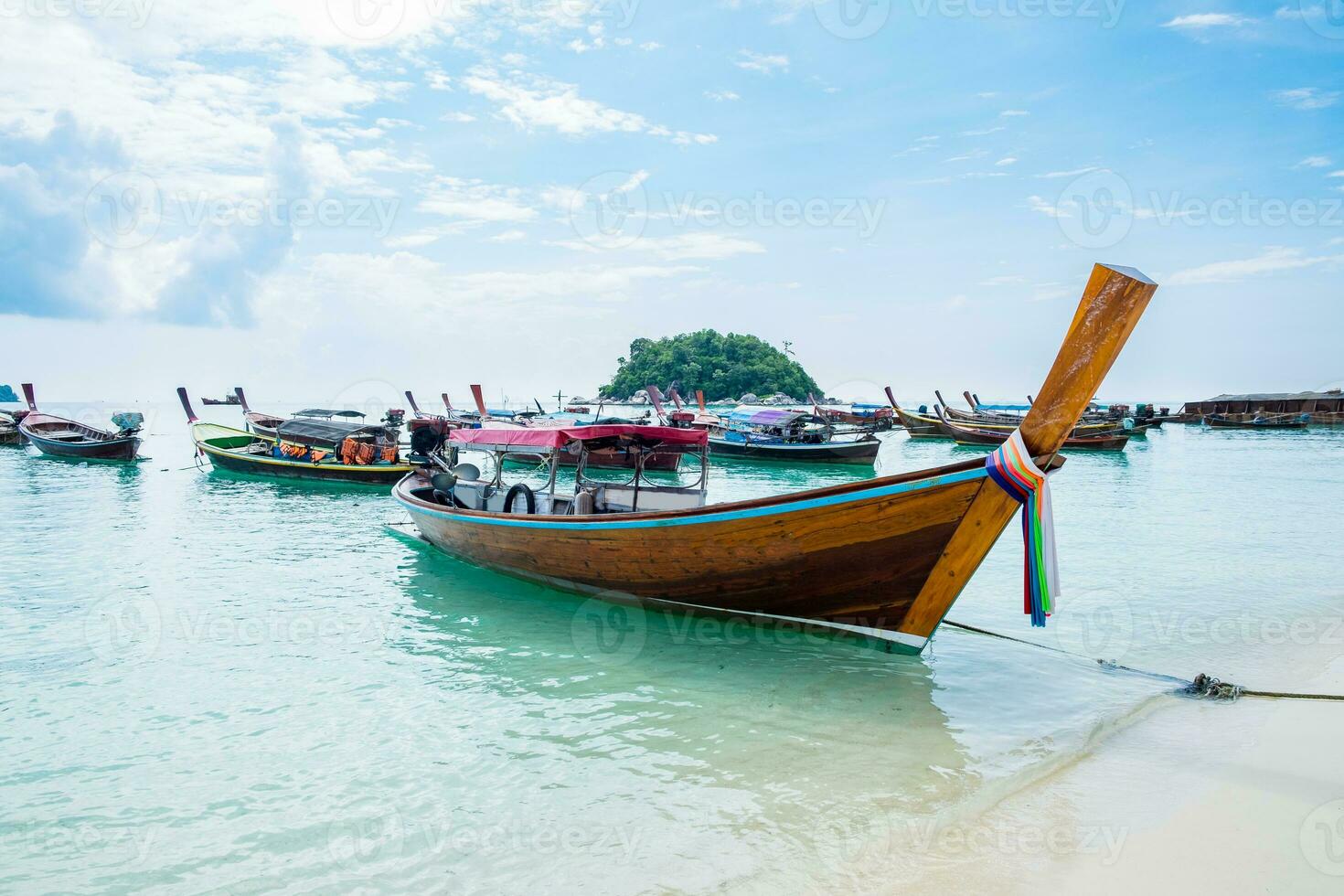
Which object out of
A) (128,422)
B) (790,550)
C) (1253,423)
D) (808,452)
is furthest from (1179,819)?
(1253,423)

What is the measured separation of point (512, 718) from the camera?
6.21 meters

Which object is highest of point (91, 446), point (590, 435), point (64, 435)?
point (590, 435)

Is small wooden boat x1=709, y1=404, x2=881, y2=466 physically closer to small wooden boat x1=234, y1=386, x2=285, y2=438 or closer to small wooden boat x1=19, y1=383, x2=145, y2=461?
small wooden boat x1=234, y1=386, x2=285, y2=438

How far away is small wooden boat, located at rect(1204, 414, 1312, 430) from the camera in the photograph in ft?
179

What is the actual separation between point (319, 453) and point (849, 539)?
19.3m

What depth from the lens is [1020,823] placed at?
443cm

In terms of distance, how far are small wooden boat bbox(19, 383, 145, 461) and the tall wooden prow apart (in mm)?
29839

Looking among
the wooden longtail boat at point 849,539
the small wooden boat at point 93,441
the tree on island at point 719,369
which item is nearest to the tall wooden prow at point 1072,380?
the wooden longtail boat at point 849,539

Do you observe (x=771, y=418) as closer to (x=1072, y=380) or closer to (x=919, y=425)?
(x=919, y=425)

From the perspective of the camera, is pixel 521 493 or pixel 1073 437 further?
pixel 1073 437

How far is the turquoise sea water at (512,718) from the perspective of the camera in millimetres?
4348

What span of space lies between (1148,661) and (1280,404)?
215 ft

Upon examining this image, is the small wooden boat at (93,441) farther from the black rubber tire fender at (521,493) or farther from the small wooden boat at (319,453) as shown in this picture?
the black rubber tire fender at (521,493)

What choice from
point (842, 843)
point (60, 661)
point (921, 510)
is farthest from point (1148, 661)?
point (60, 661)
